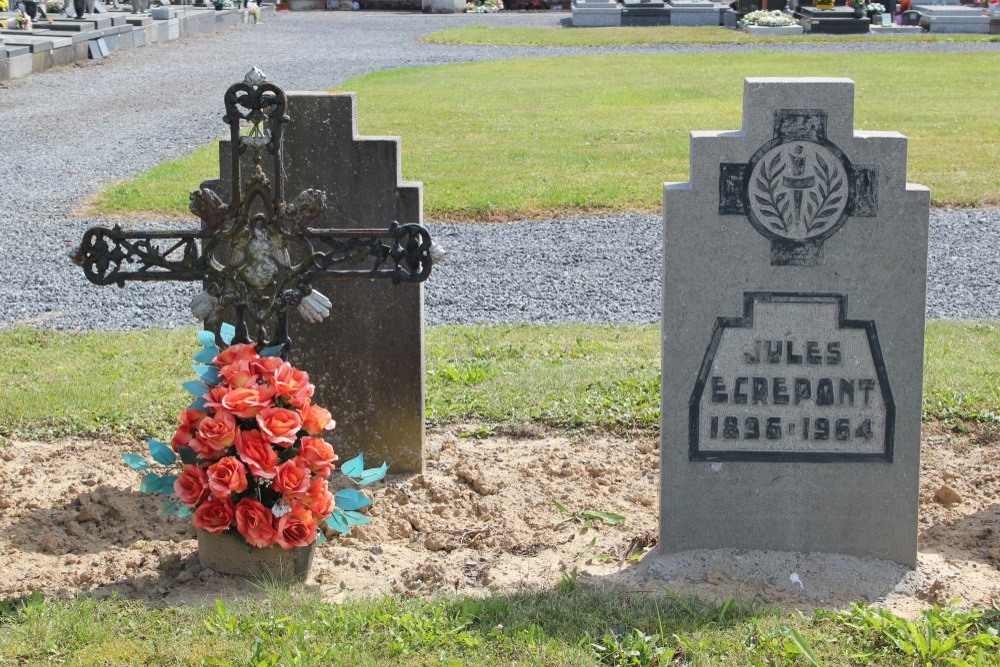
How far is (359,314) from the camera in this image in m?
5.42

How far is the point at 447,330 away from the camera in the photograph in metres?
7.71

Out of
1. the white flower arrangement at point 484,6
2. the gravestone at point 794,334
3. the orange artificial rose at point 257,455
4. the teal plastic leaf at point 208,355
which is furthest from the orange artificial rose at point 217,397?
the white flower arrangement at point 484,6

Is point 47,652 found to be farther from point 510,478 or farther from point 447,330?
point 447,330

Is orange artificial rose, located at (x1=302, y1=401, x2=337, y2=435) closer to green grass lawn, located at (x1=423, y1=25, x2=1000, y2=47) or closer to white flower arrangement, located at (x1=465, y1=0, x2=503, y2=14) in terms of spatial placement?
green grass lawn, located at (x1=423, y1=25, x2=1000, y2=47)

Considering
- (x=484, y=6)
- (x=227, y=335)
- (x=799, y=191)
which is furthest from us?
(x=484, y=6)

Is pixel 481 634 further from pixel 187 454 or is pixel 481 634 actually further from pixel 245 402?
pixel 187 454

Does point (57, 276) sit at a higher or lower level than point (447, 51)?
lower

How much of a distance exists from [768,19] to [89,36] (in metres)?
16.9

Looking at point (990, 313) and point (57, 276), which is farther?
point (57, 276)

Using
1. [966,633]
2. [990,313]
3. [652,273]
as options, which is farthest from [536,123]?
[966,633]

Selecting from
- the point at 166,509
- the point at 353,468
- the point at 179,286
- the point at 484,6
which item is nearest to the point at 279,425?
the point at 353,468

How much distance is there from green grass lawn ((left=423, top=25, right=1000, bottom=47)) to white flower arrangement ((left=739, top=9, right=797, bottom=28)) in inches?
21.2

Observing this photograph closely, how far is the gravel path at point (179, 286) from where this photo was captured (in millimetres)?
8328

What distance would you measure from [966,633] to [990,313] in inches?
191
